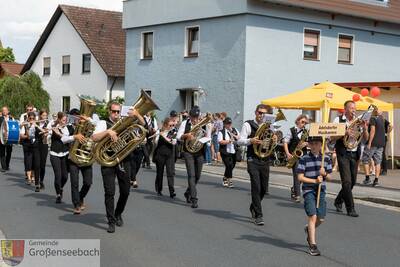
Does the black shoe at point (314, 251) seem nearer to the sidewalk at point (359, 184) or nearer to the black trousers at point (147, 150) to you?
the sidewalk at point (359, 184)

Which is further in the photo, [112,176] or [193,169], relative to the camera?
[193,169]

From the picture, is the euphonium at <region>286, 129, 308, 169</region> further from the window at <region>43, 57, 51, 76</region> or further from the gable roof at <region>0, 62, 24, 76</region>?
the gable roof at <region>0, 62, 24, 76</region>

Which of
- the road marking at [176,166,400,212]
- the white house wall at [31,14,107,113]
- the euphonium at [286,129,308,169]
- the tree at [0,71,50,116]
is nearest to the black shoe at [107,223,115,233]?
the euphonium at [286,129,308,169]

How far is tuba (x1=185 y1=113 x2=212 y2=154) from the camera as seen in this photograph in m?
12.1

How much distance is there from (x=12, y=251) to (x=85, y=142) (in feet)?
8.82

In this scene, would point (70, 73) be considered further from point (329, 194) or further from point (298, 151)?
point (298, 151)

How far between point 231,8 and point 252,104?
387 centimetres

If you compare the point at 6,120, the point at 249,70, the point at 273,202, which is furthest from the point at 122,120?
the point at 249,70

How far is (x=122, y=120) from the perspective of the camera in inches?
358

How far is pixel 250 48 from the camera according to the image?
25.9 metres

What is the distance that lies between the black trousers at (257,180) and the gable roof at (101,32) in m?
26.3

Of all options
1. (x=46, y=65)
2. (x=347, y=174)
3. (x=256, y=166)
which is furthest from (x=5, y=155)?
(x=46, y=65)

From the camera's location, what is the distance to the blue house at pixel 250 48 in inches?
1029

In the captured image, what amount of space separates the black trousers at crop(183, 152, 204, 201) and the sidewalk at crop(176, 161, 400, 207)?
153 inches
